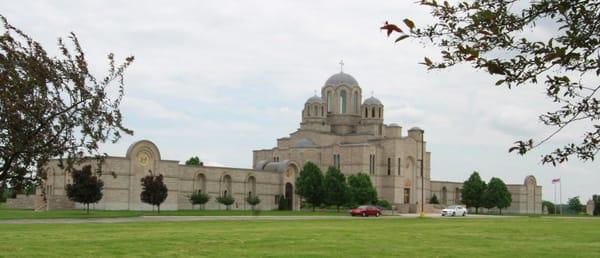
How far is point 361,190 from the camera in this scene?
2995 inches

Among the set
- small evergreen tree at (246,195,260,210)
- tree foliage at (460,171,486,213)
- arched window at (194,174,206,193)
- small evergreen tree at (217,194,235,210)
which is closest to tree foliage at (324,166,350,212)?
small evergreen tree at (246,195,260,210)

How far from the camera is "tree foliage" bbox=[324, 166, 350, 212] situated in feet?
238

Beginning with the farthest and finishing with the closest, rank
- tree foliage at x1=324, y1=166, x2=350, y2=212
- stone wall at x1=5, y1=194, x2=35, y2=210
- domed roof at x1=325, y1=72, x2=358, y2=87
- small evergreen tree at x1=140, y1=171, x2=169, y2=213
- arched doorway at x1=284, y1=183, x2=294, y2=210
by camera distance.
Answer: domed roof at x1=325, y1=72, x2=358, y2=87 < arched doorway at x1=284, y1=183, x2=294, y2=210 < stone wall at x1=5, y1=194, x2=35, y2=210 < tree foliage at x1=324, y1=166, x2=350, y2=212 < small evergreen tree at x1=140, y1=171, x2=169, y2=213

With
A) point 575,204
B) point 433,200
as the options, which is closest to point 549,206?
point 575,204

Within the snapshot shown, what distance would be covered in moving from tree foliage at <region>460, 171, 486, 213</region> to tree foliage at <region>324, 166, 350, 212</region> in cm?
2347

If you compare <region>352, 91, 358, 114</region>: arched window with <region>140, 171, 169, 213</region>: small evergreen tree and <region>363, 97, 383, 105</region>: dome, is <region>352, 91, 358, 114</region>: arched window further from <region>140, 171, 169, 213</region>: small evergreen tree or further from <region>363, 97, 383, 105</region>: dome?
<region>140, 171, 169, 213</region>: small evergreen tree

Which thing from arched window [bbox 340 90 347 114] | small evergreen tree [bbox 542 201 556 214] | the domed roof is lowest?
small evergreen tree [bbox 542 201 556 214]

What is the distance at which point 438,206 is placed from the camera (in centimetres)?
9075

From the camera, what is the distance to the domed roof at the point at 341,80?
314ft

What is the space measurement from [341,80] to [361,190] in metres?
23.7

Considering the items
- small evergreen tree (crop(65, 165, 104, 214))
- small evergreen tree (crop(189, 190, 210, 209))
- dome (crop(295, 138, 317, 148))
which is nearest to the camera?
small evergreen tree (crop(65, 165, 104, 214))

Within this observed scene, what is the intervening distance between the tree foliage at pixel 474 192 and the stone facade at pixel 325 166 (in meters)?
4.22

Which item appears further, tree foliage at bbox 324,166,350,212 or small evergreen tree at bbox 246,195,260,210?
small evergreen tree at bbox 246,195,260,210

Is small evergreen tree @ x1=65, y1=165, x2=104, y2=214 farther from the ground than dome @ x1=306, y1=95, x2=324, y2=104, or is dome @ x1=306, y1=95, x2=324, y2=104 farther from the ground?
dome @ x1=306, y1=95, x2=324, y2=104
